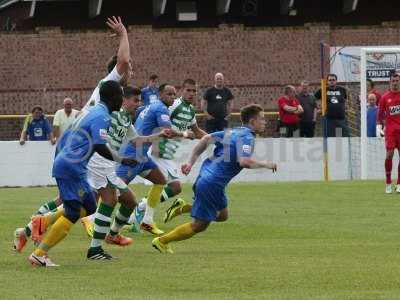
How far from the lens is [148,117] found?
55.3 ft

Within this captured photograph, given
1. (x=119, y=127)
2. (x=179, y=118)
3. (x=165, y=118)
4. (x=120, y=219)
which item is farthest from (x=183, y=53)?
(x=119, y=127)

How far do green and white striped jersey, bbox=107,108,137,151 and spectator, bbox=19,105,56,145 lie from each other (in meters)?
15.1

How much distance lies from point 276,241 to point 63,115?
12.9 meters

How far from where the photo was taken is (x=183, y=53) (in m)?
40.7

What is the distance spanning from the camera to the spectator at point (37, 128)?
1153 inches

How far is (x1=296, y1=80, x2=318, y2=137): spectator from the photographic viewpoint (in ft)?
100.0

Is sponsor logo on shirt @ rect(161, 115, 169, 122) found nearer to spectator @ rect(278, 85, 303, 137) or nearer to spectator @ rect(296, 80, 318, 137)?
spectator @ rect(278, 85, 303, 137)

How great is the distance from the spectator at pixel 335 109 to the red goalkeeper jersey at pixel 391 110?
6.47 meters

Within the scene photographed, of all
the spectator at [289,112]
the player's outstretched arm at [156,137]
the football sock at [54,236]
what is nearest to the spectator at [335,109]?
the spectator at [289,112]

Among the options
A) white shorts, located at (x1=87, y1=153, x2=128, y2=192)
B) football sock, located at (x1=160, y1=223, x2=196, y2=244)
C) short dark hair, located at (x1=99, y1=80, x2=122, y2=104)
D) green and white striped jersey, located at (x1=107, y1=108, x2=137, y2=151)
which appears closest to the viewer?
short dark hair, located at (x1=99, y1=80, x2=122, y2=104)

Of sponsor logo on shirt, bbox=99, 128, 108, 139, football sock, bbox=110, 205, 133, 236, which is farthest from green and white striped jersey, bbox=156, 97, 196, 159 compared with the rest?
sponsor logo on shirt, bbox=99, 128, 108, 139

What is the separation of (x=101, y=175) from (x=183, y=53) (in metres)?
27.0

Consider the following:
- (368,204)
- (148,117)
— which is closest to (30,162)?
(368,204)

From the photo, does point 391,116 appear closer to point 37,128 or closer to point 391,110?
point 391,110
